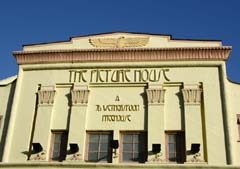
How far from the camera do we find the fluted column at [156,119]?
59.5ft

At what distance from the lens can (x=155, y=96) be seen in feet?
63.9

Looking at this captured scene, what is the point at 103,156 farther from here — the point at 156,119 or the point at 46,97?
the point at 46,97

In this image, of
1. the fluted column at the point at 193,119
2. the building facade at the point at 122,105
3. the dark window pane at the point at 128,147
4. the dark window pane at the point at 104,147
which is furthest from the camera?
the dark window pane at the point at 104,147

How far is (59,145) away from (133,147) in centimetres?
354

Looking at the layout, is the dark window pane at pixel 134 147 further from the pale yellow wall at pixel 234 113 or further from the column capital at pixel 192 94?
the pale yellow wall at pixel 234 113

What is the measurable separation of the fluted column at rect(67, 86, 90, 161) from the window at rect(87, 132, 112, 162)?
0.39 m

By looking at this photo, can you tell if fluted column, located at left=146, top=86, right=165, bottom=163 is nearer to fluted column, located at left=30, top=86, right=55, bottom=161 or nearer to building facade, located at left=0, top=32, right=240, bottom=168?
building facade, located at left=0, top=32, right=240, bottom=168

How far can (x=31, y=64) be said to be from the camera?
21578mm

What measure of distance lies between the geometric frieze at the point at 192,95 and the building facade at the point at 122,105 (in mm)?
48

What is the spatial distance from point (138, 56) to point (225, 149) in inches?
251

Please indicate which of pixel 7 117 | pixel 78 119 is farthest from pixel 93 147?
pixel 7 117

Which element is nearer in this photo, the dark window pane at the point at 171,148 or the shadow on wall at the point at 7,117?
the dark window pane at the point at 171,148

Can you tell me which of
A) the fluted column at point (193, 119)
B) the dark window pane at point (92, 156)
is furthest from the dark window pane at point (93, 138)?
the fluted column at point (193, 119)

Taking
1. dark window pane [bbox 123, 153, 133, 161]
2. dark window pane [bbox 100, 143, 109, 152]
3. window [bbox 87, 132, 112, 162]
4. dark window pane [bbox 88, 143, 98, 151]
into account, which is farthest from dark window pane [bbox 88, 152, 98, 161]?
dark window pane [bbox 123, 153, 133, 161]
